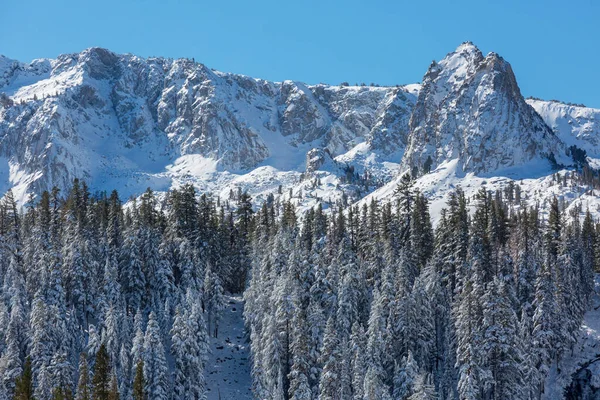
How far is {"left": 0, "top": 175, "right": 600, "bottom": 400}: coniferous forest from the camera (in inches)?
2312

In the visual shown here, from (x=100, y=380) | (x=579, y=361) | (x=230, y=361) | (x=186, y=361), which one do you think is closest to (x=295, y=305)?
(x=186, y=361)

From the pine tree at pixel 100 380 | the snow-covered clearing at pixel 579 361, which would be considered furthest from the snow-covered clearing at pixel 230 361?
the snow-covered clearing at pixel 579 361

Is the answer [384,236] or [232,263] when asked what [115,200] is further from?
[384,236]

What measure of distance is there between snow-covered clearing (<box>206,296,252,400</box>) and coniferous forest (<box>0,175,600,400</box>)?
9.55 feet

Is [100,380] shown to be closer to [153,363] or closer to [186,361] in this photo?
[153,363]

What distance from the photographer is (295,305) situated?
2618 inches

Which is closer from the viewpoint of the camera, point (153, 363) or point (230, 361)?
point (153, 363)

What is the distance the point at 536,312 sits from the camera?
238 ft

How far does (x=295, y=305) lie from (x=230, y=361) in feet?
56.9

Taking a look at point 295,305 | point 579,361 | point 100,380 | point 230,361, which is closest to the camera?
point 100,380

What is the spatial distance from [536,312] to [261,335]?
1251 inches

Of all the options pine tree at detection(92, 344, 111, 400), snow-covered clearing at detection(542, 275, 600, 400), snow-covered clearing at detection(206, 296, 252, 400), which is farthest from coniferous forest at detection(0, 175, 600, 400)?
snow-covered clearing at detection(206, 296, 252, 400)

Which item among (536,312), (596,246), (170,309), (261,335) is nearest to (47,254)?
(170,309)

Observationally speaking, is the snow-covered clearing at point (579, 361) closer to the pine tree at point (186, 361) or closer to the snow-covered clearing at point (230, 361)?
the snow-covered clearing at point (230, 361)
